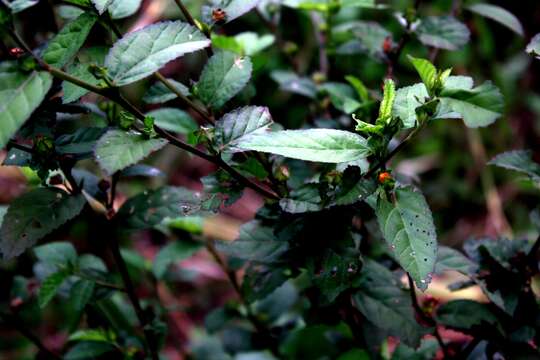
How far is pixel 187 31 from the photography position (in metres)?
0.96

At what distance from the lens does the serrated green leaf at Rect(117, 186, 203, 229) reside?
1.25 metres

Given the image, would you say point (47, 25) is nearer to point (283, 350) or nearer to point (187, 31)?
point (187, 31)

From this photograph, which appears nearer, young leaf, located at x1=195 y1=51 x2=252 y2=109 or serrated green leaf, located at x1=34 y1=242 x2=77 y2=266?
young leaf, located at x1=195 y1=51 x2=252 y2=109

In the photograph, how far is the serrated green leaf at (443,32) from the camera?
1.38m

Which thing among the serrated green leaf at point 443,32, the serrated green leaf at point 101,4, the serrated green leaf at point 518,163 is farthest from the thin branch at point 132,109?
the serrated green leaf at point 443,32

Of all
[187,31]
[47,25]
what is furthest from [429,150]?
[187,31]

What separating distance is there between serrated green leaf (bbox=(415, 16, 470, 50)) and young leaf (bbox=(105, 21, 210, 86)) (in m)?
0.66

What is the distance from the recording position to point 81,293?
4.17ft

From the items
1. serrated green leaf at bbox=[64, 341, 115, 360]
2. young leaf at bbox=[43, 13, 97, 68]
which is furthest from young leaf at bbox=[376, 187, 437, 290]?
serrated green leaf at bbox=[64, 341, 115, 360]

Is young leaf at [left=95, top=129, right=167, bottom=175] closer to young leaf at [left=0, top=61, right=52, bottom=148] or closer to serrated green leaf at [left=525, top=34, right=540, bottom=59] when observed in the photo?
young leaf at [left=0, top=61, right=52, bottom=148]

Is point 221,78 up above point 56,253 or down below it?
above

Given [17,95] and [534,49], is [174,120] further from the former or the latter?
[534,49]

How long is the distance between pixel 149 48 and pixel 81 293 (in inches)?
23.7

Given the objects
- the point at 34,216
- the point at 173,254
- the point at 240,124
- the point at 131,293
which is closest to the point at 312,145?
the point at 240,124
